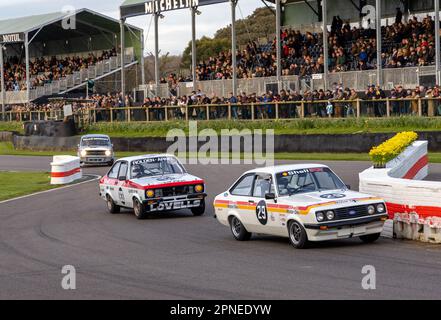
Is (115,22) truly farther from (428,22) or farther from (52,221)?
(52,221)

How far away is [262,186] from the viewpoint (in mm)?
15570

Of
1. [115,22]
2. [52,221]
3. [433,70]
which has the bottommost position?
[52,221]

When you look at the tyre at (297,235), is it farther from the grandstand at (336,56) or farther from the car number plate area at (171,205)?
the grandstand at (336,56)

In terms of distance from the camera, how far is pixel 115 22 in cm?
7394

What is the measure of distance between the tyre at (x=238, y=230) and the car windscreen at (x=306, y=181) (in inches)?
48.0

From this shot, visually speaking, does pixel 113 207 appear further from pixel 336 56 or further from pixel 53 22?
pixel 53 22

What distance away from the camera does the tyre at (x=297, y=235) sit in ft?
46.4

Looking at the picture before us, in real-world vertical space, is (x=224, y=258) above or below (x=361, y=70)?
below

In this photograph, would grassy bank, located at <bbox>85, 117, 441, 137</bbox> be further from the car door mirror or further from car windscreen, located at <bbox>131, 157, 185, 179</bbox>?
the car door mirror

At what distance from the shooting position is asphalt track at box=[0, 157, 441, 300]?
10.8 meters

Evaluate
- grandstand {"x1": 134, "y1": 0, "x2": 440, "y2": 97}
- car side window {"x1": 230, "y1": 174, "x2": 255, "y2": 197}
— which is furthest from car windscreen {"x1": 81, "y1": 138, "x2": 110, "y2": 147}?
car side window {"x1": 230, "y1": 174, "x2": 255, "y2": 197}
